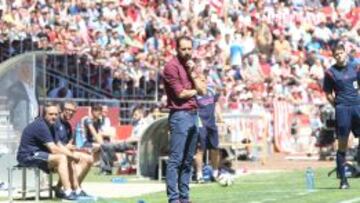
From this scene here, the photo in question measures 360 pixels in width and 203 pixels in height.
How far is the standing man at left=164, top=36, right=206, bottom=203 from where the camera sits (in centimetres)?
1384

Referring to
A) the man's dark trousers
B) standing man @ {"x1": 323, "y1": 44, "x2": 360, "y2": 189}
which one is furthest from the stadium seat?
standing man @ {"x1": 323, "y1": 44, "x2": 360, "y2": 189}

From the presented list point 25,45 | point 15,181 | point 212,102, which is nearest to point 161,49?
point 25,45

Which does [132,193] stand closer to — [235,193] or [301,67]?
[235,193]

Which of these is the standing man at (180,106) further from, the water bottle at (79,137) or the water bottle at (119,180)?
the water bottle at (79,137)

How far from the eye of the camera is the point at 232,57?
3606cm

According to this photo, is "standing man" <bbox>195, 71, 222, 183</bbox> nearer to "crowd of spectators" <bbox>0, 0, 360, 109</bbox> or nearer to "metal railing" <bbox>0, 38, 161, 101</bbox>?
"metal railing" <bbox>0, 38, 161, 101</bbox>

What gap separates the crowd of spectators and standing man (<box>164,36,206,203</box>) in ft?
50.8

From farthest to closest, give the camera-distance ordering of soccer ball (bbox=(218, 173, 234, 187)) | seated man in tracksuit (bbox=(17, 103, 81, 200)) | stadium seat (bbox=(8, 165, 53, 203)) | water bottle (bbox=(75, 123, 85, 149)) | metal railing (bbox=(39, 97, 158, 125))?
metal railing (bbox=(39, 97, 158, 125)) → water bottle (bbox=(75, 123, 85, 149)) → soccer ball (bbox=(218, 173, 234, 187)) → seated man in tracksuit (bbox=(17, 103, 81, 200)) → stadium seat (bbox=(8, 165, 53, 203))

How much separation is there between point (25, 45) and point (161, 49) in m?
5.52

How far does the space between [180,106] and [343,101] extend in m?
4.02

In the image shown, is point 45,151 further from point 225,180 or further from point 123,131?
point 123,131

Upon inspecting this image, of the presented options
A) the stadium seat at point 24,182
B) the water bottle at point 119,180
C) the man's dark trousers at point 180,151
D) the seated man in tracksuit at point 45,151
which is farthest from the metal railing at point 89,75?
the man's dark trousers at point 180,151

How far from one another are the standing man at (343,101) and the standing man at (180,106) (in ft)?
12.1

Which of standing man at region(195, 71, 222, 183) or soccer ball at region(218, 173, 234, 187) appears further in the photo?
standing man at region(195, 71, 222, 183)
